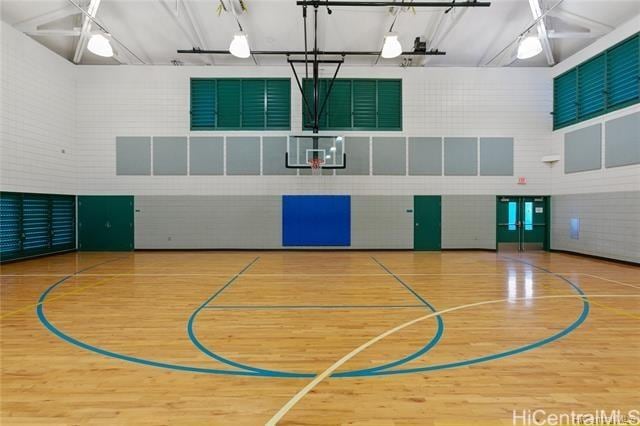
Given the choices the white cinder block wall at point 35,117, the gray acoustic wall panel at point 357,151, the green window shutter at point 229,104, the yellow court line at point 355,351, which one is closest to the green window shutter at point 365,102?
the gray acoustic wall panel at point 357,151

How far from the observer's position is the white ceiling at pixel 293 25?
32.6 feet

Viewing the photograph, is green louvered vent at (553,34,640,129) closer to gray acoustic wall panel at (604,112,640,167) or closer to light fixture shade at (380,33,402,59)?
gray acoustic wall panel at (604,112,640,167)

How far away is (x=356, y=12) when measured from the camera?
1029cm

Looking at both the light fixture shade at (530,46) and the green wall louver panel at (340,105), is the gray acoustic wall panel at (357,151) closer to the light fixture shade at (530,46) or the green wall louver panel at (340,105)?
the green wall louver panel at (340,105)

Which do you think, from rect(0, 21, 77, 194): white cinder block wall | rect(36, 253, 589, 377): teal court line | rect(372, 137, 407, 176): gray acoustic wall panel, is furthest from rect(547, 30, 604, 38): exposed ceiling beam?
rect(0, 21, 77, 194): white cinder block wall

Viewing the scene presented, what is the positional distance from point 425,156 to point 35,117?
13.2 m

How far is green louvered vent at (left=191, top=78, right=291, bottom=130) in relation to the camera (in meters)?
13.0

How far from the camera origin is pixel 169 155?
12922mm

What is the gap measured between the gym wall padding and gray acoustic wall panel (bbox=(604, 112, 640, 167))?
8.18 metres

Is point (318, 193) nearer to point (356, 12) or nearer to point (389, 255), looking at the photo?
point (389, 255)

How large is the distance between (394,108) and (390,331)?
10.5 meters

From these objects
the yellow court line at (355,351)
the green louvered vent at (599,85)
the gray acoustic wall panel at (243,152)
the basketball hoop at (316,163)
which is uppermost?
the green louvered vent at (599,85)

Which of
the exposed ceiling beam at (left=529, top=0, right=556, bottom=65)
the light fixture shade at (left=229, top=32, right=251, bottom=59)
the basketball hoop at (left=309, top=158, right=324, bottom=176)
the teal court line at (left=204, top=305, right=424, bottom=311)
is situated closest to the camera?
the teal court line at (left=204, top=305, right=424, bottom=311)

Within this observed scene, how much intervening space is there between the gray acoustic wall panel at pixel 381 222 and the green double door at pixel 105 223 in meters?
8.56
